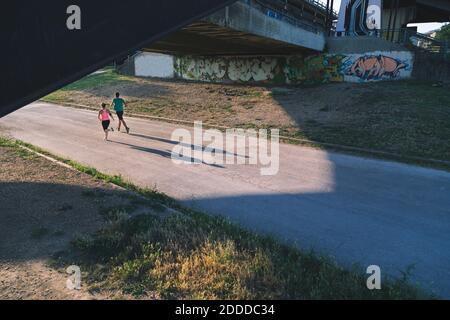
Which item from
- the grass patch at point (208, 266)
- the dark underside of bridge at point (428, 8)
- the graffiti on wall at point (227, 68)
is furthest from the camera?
the dark underside of bridge at point (428, 8)

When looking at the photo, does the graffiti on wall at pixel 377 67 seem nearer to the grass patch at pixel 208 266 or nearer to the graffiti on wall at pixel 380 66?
the graffiti on wall at pixel 380 66

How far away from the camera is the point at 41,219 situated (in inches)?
271

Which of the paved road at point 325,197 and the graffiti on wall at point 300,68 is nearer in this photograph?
the paved road at point 325,197

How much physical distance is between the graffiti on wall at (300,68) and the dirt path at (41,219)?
80.3 ft

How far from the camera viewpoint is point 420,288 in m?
4.84

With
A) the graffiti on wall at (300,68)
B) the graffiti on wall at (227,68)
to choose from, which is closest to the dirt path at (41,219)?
the graffiti on wall at (300,68)

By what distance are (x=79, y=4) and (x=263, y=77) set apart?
27986mm

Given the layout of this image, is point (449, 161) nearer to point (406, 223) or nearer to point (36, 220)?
point (406, 223)

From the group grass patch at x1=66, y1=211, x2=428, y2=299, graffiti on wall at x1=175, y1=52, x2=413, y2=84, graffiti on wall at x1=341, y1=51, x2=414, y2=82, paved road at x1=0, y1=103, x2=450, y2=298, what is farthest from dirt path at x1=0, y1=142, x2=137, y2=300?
graffiti on wall at x1=175, y1=52, x2=413, y2=84

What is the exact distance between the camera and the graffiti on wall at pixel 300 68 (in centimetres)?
2588

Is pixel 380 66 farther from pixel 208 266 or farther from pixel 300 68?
pixel 208 266

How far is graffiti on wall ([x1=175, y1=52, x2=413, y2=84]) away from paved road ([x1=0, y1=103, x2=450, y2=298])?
1719 centimetres

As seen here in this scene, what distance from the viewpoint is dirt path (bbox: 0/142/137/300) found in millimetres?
4820
